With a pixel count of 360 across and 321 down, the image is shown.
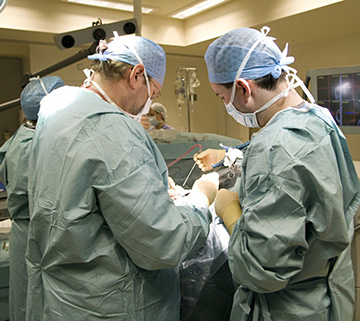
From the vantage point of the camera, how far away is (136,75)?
48.3 inches

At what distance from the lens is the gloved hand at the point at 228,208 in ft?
4.26

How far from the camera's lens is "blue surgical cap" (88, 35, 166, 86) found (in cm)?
120

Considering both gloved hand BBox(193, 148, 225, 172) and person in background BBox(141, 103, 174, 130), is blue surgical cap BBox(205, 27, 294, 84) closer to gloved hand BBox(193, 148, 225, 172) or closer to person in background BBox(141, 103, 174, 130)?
gloved hand BBox(193, 148, 225, 172)

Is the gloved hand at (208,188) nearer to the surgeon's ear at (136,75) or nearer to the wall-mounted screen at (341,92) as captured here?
the surgeon's ear at (136,75)

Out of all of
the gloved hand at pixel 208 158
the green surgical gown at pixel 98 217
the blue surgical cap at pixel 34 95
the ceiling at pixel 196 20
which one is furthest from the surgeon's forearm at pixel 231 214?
the ceiling at pixel 196 20

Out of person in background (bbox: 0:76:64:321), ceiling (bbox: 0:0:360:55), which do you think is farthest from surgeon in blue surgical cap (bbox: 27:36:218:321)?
ceiling (bbox: 0:0:360:55)

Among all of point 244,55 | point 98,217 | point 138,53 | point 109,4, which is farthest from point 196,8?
point 98,217

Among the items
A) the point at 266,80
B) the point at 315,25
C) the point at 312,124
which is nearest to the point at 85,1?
the point at 315,25

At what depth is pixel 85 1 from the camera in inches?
148

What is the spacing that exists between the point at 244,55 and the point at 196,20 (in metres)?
3.59

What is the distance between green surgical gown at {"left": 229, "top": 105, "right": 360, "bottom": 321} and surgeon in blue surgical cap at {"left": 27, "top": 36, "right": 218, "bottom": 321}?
0.24 m

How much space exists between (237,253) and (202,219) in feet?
0.68

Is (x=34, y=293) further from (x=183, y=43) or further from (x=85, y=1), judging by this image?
(x=183, y=43)

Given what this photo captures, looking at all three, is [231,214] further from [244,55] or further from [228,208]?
[244,55]
